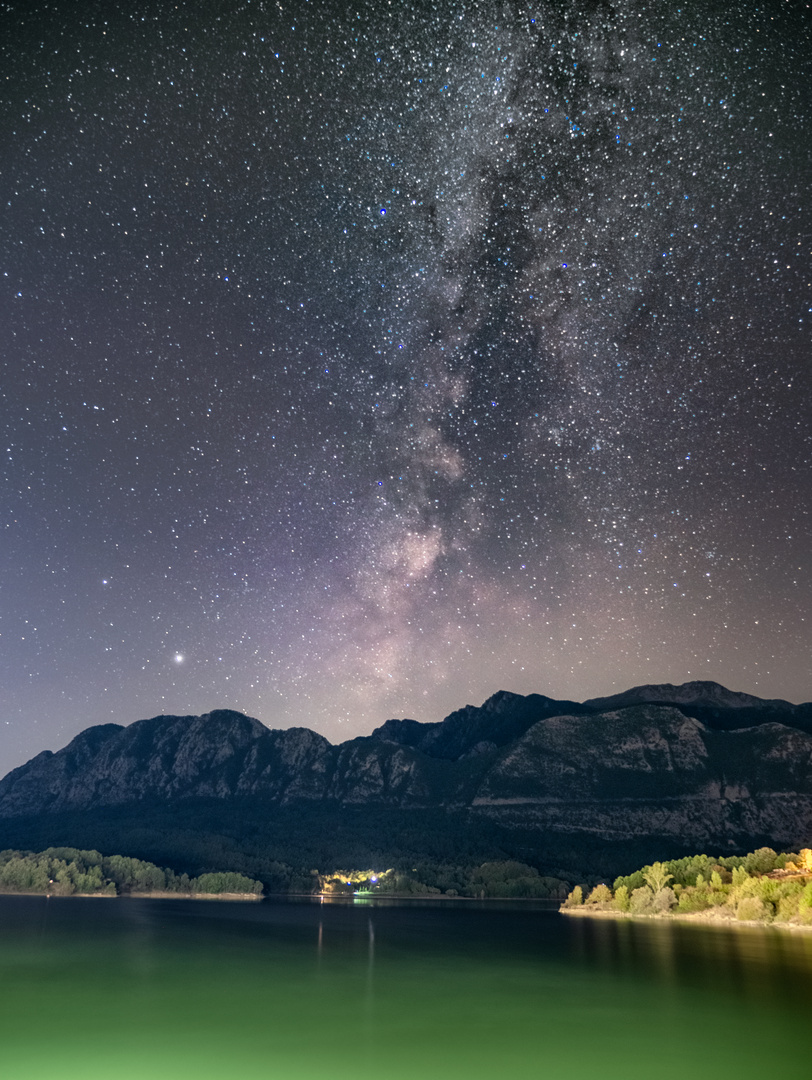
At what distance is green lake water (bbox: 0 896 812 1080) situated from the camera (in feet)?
73.8

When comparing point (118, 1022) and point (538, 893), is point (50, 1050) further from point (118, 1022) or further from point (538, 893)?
point (538, 893)

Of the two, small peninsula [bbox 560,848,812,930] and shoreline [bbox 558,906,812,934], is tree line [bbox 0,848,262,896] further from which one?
shoreline [bbox 558,906,812,934]

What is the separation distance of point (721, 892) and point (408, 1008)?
70958mm

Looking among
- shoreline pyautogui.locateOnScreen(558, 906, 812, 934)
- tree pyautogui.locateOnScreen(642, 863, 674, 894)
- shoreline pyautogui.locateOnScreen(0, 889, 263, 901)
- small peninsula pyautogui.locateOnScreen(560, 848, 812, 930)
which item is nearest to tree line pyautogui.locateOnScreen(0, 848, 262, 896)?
shoreline pyautogui.locateOnScreen(0, 889, 263, 901)

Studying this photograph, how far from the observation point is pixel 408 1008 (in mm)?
32938

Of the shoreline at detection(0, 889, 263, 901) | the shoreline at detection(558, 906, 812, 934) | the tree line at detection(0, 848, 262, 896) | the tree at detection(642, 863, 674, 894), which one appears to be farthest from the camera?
the tree line at detection(0, 848, 262, 896)

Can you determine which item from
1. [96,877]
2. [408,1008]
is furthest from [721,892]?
[96,877]

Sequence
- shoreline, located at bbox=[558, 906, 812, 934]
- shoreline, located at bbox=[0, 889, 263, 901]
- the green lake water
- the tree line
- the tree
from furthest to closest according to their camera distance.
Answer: the tree line → shoreline, located at bbox=[0, 889, 263, 901] → the tree → shoreline, located at bbox=[558, 906, 812, 934] → the green lake water

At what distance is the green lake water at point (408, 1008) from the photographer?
885 inches

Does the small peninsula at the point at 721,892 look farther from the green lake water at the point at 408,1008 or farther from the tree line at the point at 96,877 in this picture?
the tree line at the point at 96,877

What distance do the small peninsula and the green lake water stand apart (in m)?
7.87

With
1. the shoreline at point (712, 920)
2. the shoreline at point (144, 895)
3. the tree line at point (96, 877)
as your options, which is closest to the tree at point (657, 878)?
the shoreline at point (712, 920)

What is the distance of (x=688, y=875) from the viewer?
10525 centimetres

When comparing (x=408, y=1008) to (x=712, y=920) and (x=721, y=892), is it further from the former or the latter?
(x=721, y=892)
